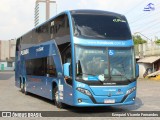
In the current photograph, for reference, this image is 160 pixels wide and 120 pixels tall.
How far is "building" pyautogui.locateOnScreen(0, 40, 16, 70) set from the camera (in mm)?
107700

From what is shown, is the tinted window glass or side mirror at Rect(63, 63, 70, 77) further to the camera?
the tinted window glass

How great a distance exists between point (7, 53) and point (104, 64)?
323 ft

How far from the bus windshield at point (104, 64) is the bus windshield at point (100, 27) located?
0.51 metres

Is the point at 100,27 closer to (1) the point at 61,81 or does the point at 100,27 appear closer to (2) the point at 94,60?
(2) the point at 94,60

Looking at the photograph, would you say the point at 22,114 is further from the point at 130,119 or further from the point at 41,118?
the point at 130,119

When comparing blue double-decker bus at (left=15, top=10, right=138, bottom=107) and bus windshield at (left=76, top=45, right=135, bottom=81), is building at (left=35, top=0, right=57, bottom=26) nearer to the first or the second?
blue double-decker bus at (left=15, top=10, right=138, bottom=107)

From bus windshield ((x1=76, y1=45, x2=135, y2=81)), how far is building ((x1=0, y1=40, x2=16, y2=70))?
314ft

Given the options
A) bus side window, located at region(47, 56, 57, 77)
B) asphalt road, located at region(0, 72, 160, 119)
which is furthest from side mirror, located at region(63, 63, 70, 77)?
bus side window, located at region(47, 56, 57, 77)

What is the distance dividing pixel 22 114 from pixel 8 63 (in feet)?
336

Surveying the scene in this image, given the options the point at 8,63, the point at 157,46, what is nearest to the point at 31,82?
the point at 157,46

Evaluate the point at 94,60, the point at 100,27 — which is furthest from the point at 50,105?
the point at 100,27

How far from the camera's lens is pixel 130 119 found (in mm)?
11812

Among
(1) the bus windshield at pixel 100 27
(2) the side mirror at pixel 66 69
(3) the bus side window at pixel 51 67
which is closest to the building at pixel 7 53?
(3) the bus side window at pixel 51 67

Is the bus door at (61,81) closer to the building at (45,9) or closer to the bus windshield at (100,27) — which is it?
the bus windshield at (100,27)
